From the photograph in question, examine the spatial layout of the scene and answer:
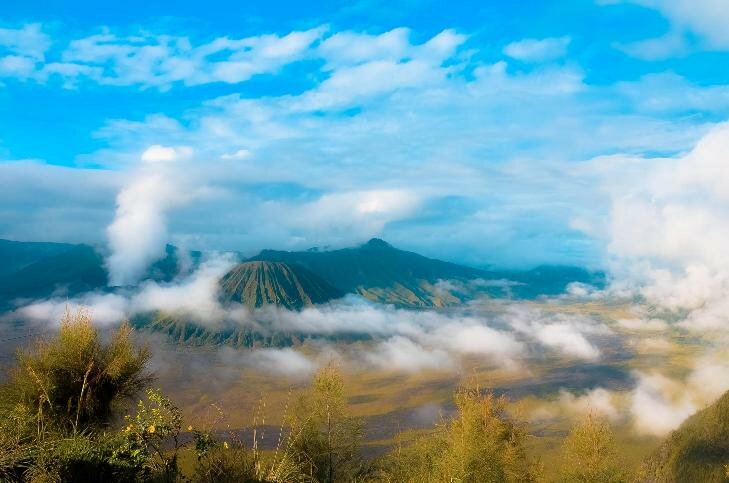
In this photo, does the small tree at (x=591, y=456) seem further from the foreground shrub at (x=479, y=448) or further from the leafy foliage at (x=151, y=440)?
the leafy foliage at (x=151, y=440)

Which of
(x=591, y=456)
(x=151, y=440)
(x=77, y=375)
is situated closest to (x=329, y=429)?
(x=591, y=456)

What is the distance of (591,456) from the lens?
45031mm

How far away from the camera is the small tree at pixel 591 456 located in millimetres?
44062

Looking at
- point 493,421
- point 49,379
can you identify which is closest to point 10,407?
point 49,379

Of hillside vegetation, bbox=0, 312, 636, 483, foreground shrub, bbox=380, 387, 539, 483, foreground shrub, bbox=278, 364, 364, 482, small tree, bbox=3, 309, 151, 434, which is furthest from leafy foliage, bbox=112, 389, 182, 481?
foreground shrub, bbox=278, 364, 364, 482

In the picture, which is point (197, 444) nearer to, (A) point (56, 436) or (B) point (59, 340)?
(A) point (56, 436)

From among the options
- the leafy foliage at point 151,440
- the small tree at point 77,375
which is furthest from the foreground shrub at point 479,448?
the leafy foliage at point 151,440

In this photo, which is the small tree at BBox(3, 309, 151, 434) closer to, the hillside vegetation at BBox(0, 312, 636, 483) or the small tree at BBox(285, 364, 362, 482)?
the hillside vegetation at BBox(0, 312, 636, 483)

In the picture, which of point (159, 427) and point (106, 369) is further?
point (106, 369)

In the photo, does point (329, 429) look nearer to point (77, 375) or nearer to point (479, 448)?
point (479, 448)

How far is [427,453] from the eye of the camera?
5231cm

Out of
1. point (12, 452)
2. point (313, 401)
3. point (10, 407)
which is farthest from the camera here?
point (313, 401)

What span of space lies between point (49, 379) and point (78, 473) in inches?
199

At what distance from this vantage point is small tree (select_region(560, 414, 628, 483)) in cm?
4406
